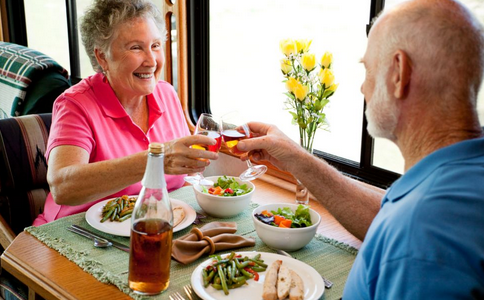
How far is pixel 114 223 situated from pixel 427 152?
40.1 inches

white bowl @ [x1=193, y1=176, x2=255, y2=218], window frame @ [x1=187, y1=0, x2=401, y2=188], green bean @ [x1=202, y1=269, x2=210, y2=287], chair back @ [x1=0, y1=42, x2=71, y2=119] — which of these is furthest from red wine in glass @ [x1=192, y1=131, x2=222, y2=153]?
chair back @ [x1=0, y1=42, x2=71, y2=119]

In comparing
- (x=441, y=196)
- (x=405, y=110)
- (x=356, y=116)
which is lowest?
(x=356, y=116)

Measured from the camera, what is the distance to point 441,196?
95 cm

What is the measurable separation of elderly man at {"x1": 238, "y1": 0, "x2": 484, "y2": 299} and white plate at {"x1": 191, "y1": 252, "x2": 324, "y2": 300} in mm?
179

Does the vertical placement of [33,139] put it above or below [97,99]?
below

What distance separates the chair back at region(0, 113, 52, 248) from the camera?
2.19 metres

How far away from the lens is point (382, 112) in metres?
1.17

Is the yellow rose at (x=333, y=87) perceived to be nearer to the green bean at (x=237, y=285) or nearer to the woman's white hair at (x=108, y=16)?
the woman's white hair at (x=108, y=16)

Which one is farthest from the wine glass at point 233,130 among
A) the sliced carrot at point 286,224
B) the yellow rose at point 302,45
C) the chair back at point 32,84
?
the chair back at point 32,84

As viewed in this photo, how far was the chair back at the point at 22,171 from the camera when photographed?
2189 mm

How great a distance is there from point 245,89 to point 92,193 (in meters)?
1.28

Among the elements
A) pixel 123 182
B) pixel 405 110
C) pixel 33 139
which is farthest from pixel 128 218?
pixel 405 110

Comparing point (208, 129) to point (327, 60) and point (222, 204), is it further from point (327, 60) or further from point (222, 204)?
point (327, 60)

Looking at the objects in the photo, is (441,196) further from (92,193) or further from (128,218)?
(92,193)
